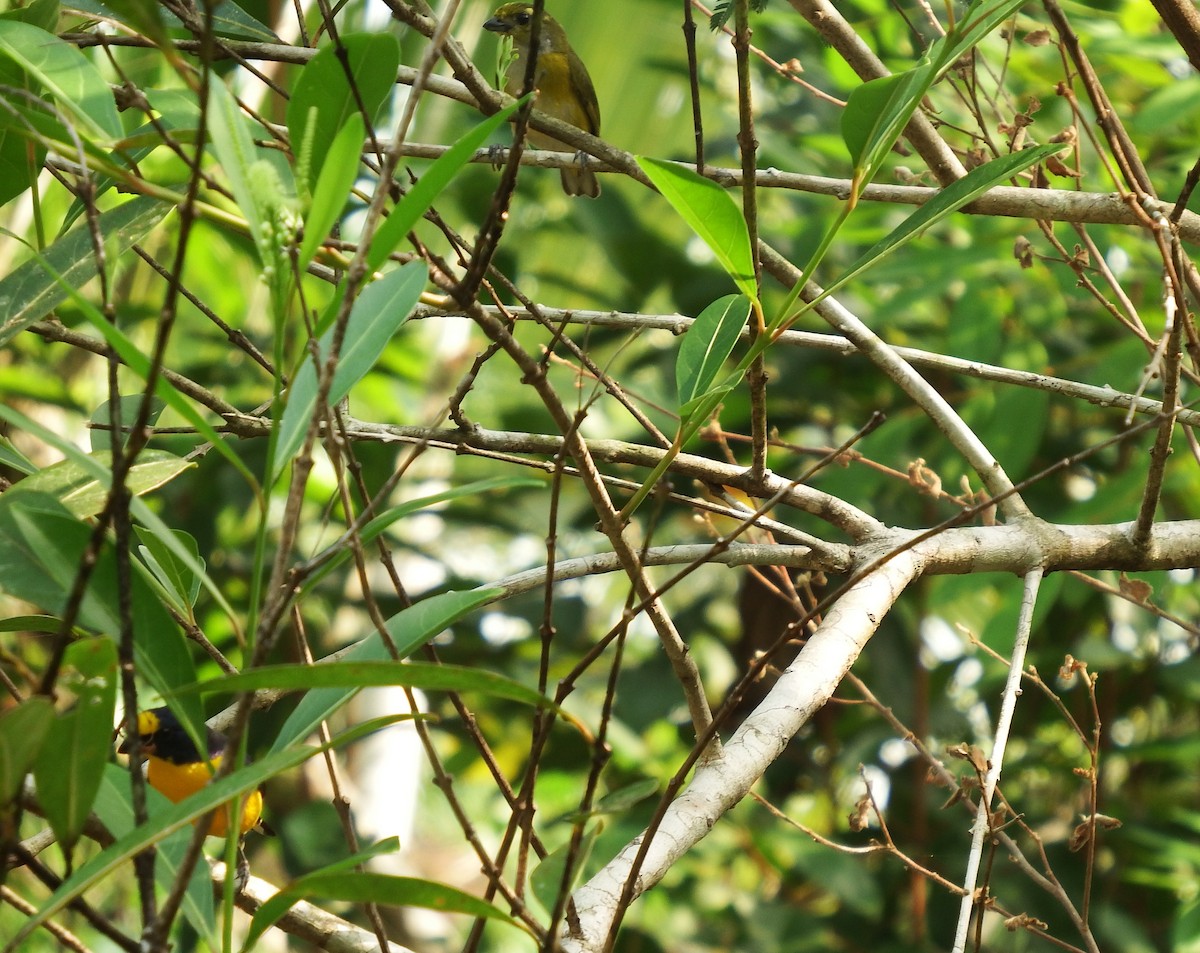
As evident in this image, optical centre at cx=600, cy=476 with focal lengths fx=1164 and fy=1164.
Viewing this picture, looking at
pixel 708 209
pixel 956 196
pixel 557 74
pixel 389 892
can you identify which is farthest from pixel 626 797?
pixel 557 74

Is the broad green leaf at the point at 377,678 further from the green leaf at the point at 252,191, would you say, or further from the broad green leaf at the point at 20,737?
the green leaf at the point at 252,191

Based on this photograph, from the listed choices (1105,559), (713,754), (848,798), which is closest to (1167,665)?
(848,798)

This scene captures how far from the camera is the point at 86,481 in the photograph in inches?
41.6

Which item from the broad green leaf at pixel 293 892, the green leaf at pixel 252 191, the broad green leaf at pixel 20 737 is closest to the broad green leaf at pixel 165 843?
the broad green leaf at pixel 293 892

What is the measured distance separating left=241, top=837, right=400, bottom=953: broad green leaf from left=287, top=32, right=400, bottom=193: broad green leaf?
0.53 metres

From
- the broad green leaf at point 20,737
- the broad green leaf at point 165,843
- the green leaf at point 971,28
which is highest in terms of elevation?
the green leaf at point 971,28

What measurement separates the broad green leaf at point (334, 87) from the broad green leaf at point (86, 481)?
0.31m

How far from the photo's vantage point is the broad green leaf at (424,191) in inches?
34.6

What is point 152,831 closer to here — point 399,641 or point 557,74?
point 399,641

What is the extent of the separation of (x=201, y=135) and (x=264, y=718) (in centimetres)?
308

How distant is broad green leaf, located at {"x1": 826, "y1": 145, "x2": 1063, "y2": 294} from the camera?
1.10m

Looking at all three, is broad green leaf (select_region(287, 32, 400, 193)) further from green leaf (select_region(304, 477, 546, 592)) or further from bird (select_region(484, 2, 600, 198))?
bird (select_region(484, 2, 600, 198))

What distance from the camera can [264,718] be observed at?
11.4ft

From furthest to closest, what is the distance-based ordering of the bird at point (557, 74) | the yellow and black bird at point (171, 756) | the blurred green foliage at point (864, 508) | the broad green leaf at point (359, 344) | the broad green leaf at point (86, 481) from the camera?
the bird at point (557, 74) < the blurred green foliage at point (864, 508) < the yellow and black bird at point (171, 756) < the broad green leaf at point (86, 481) < the broad green leaf at point (359, 344)
